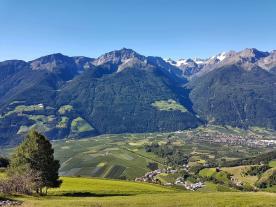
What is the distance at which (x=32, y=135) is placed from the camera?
7500cm

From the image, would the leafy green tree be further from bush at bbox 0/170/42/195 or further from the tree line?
bush at bbox 0/170/42/195

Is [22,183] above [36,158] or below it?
below

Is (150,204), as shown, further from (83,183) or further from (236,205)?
(83,183)

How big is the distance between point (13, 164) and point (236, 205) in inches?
1726

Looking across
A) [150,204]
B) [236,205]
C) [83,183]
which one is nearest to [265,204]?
[236,205]

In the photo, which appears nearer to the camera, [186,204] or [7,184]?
[186,204]

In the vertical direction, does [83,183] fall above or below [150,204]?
below

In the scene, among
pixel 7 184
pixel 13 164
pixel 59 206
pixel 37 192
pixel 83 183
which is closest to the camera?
pixel 59 206

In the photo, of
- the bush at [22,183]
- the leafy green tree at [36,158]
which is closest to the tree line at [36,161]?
the leafy green tree at [36,158]

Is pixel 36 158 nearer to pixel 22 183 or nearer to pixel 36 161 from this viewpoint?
pixel 36 161

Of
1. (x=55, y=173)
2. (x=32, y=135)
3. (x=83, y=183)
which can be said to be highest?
(x=32, y=135)

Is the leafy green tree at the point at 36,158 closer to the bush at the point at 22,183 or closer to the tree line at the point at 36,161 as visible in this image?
the tree line at the point at 36,161

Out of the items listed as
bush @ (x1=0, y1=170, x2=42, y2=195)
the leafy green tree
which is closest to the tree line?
the leafy green tree

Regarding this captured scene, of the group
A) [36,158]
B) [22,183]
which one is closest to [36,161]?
[36,158]
